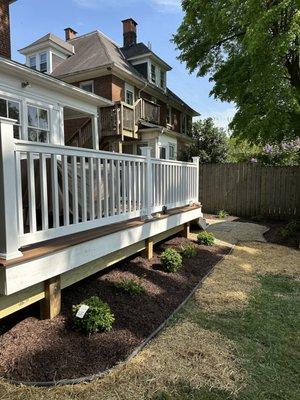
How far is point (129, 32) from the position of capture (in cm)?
1955

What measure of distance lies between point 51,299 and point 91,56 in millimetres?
15263

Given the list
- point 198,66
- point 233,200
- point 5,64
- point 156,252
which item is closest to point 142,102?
point 198,66

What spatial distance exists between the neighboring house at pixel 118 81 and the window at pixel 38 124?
3.83 m

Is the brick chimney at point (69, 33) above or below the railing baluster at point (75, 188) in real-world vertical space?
above

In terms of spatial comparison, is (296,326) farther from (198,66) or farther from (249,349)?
(198,66)

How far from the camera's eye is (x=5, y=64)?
6387 millimetres

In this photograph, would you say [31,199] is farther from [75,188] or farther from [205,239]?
[205,239]

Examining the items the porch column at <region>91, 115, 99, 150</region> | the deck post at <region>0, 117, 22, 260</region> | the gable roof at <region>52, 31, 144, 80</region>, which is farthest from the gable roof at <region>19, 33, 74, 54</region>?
the deck post at <region>0, 117, 22, 260</region>

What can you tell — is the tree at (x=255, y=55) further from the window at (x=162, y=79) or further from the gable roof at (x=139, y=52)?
the window at (x=162, y=79)

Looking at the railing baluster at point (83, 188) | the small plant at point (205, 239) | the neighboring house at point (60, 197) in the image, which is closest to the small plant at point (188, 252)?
the neighboring house at point (60, 197)

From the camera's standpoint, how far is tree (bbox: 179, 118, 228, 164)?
1819 centimetres

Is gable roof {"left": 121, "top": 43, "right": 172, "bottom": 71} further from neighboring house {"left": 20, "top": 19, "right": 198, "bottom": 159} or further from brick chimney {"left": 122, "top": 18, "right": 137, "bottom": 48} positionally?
brick chimney {"left": 122, "top": 18, "right": 137, "bottom": 48}

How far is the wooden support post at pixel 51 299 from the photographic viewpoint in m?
2.90

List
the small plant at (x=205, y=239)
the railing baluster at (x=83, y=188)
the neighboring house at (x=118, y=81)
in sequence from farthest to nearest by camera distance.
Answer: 1. the neighboring house at (x=118, y=81)
2. the small plant at (x=205, y=239)
3. the railing baluster at (x=83, y=188)
